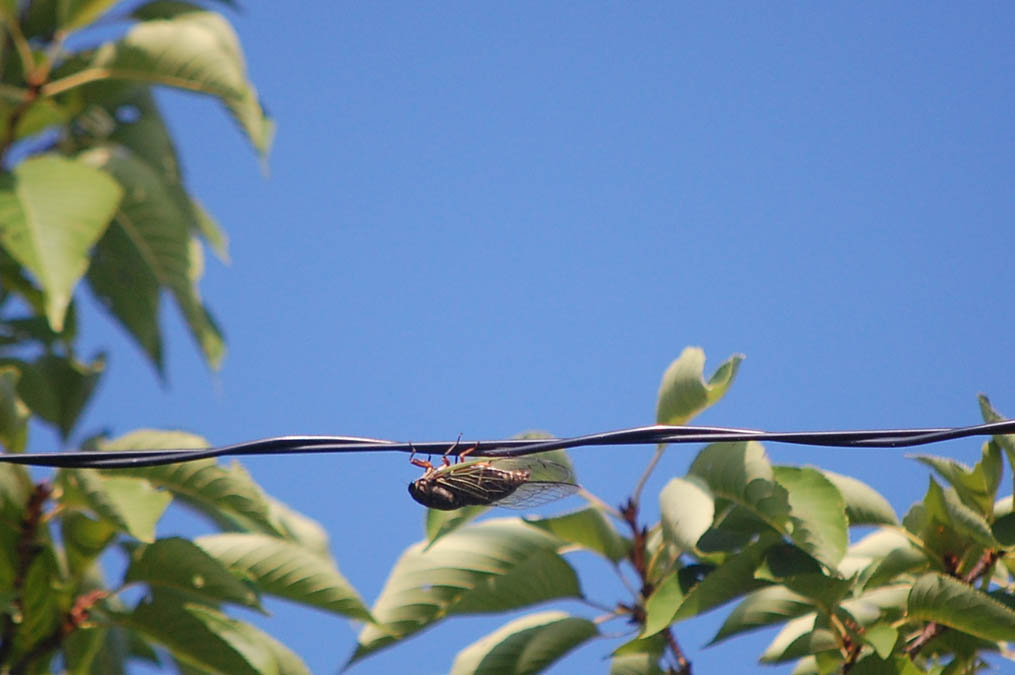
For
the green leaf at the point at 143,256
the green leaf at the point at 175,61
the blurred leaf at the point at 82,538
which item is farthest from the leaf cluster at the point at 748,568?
the green leaf at the point at 175,61

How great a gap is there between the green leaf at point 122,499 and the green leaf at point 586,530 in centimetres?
114

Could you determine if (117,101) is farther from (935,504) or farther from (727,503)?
(935,504)

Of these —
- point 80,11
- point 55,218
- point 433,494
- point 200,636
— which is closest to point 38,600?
point 200,636

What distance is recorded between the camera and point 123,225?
4.77 m

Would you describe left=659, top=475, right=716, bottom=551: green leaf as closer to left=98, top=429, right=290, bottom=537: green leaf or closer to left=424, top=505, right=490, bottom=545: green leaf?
left=424, top=505, right=490, bottom=545: green leaf

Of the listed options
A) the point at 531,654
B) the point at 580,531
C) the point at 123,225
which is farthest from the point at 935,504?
the point at 123,225

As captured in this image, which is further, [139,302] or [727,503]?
[139,302]

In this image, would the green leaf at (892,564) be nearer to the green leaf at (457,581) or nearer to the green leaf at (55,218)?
the green leaf at (457,581)

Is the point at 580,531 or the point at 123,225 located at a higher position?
the point at 123,225

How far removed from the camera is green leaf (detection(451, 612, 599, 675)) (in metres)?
3.19

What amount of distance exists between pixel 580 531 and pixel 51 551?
1888mm

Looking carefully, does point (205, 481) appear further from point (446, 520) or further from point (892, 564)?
point (892, 564)

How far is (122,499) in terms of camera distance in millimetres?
3400

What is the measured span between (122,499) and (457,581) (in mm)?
1080
